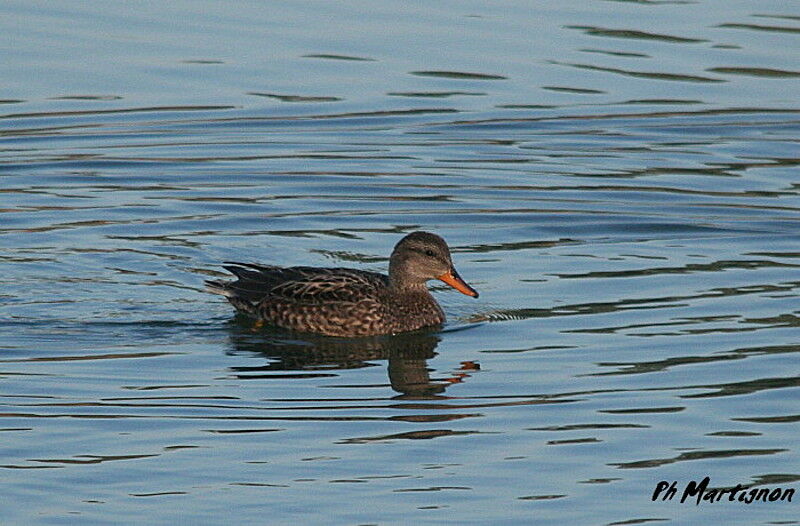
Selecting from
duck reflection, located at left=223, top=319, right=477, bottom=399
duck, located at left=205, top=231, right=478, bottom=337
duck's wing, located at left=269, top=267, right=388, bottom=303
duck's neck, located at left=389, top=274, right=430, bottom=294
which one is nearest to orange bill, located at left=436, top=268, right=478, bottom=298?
duck, located at left=205, top=231, right=478, bottom=337

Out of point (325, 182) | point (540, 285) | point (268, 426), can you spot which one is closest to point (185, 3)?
point (325, 182)

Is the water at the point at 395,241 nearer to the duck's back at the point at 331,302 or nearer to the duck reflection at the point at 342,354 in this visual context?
the duck reflection at the point at 342,354

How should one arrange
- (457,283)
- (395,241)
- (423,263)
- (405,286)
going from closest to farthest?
(457,283), (423,263), (405,286), (395,241)

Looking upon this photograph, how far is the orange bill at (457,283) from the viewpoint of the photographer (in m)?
14.1

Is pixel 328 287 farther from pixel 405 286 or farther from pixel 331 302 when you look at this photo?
pixel 405 286

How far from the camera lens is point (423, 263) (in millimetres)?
14328

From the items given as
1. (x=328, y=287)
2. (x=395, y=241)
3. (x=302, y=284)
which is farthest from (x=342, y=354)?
(x=395, y=241)

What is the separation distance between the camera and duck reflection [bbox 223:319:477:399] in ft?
41.5

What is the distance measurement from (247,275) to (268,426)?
3.55 m

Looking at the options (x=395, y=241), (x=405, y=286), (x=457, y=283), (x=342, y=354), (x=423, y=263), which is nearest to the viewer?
(x=342, y=354)

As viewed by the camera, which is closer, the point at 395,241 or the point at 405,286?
the point at 405,286

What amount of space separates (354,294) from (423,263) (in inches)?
22.5

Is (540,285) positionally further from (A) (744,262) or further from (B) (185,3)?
(B) (185,3)

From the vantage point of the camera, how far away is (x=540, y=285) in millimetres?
15039
